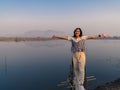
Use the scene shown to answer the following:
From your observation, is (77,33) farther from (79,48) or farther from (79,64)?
(79,64)

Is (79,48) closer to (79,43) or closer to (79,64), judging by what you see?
(79,43)

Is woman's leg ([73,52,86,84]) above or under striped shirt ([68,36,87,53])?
under

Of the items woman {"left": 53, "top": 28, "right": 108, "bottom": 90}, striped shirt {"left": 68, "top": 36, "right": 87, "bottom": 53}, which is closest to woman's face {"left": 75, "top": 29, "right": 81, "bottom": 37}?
woman {"left": 53, "top": 28, "right": 108, "bottom": 90}

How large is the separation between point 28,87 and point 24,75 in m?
5.79

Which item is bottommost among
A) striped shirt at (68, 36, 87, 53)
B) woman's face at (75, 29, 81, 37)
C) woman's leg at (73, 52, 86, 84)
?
woman's leg at (73, 52, 86, 84)

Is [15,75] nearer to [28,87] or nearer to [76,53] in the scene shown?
[28,87]

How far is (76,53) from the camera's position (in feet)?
24.4

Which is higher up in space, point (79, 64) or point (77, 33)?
point (77, 33)

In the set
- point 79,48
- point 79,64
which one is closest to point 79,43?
point 79,48

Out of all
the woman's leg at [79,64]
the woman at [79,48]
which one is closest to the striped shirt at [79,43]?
the woman at [79,48]

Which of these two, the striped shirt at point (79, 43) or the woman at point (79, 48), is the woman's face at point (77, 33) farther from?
the striped shirt at point (79, 43)

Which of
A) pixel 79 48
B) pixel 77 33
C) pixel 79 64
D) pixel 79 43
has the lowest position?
pixel 79 64

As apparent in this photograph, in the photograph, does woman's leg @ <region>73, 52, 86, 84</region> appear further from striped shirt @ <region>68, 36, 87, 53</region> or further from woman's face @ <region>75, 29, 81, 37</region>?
woman's face @ <region>75, 29, 81, 37</region>

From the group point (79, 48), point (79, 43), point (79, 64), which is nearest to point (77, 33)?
point (79, 43)
